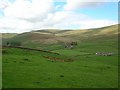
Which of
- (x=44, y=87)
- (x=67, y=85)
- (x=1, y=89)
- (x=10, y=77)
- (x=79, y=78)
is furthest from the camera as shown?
(x=79, y=78)

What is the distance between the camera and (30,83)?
26500mm

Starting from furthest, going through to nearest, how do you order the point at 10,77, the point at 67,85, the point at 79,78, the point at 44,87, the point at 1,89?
1. the point at 79,78
2. the point at 10,77
3. the point at 67,85
4. the point at 44,87
5. the point at 1,89

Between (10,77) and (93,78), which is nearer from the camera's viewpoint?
(10,77)

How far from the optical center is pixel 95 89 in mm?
26141

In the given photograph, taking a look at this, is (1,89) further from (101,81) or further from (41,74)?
(101,81)

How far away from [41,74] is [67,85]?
6.01m

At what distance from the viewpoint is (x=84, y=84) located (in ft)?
91.5

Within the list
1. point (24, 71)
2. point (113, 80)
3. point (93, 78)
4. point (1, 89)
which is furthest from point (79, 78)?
point (1, 89)

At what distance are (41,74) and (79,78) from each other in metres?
4.46

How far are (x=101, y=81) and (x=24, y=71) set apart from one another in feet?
30.5

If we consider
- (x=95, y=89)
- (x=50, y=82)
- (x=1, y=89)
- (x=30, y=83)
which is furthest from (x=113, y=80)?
(x=1, y=89)

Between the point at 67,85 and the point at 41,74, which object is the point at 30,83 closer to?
the point at 67,85

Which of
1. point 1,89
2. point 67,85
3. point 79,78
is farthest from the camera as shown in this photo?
point 79,78

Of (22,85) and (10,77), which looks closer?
(22,85)
